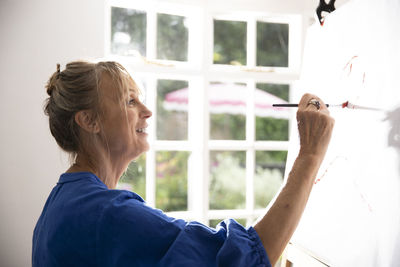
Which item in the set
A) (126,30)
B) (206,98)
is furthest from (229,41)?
(126,30)

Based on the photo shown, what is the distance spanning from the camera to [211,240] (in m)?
0.76

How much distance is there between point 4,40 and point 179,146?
3.63ft

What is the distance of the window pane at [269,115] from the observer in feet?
8.11

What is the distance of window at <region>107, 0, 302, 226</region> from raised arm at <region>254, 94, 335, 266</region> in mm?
1200

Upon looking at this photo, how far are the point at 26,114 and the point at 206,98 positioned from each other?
991mm

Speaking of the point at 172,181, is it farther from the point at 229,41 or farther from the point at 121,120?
the point at 121,120

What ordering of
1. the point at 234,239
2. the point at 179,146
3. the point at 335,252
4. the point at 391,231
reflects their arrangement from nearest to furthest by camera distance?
the point at 234,239
the point at 391,231
the point at 335,252
the point at 179,146

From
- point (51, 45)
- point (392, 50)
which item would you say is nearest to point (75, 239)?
point (392, 50)

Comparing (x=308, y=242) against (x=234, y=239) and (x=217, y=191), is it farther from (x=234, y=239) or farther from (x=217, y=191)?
(x=217, y=191)

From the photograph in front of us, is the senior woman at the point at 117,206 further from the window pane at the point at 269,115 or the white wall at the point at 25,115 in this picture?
the window pane at the point at 269,115

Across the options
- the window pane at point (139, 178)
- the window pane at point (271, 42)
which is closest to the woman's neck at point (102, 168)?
the window pane at point (139, 178)

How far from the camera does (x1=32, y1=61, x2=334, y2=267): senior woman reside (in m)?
0.71

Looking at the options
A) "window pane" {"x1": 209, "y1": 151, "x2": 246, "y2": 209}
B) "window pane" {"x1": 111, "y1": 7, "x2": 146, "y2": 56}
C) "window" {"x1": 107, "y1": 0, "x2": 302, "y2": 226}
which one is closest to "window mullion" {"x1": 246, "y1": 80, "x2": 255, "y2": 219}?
"window" {"x1": 107, "y1": 0, "x2": 302, "y2": 226}

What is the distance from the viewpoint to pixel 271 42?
2.46 metres
